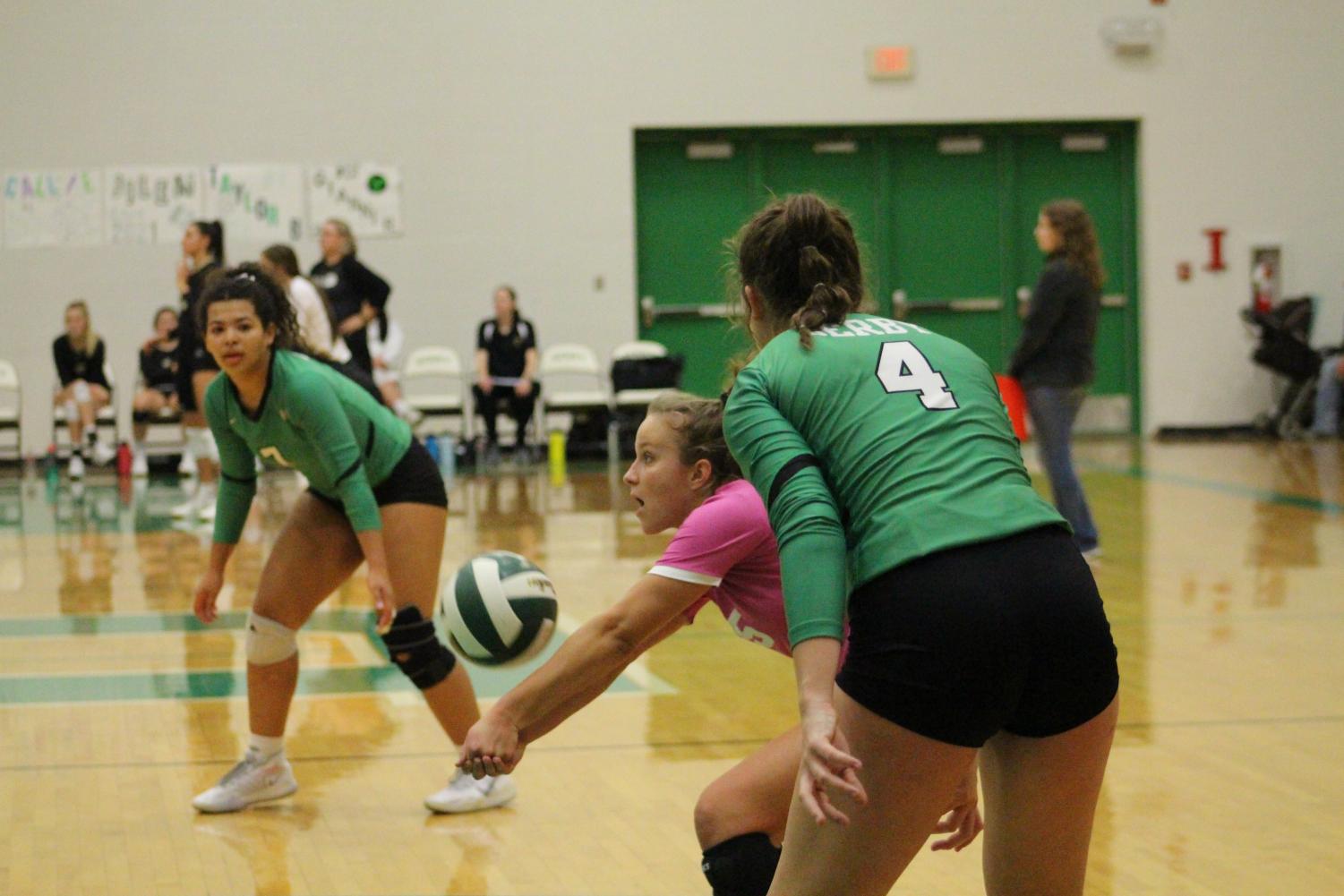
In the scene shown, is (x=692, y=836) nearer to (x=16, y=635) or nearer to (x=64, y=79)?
(x=16, y=635)

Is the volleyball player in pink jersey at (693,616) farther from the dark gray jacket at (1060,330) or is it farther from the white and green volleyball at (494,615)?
the dark gray jacket at (1060,330)

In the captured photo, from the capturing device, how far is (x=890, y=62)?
16.9 metres

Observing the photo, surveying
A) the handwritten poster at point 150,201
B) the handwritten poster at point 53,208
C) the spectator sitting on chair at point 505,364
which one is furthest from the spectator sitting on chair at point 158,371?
the spectator sitting on chair at point 505,364

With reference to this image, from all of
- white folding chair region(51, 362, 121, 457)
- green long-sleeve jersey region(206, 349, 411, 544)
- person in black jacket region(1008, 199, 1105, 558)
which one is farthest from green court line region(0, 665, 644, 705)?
white folding chair region(51, 362, 121, 457)

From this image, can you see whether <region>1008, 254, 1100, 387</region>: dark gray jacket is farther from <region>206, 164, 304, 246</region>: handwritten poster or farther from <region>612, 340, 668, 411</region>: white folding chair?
<region>206, 164, 304, 246</region>: handwritten poster

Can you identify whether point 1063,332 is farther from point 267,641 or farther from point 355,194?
point 355,194

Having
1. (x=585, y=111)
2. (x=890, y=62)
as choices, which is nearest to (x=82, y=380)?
(x=585, y=111)

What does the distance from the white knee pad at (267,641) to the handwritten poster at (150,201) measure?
12679 mm

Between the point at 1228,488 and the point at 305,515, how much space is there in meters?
9.16

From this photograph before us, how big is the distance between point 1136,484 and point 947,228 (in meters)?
5.49

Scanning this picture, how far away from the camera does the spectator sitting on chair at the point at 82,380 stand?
15094mm

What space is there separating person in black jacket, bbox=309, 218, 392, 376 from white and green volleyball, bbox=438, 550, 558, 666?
27.6 ft

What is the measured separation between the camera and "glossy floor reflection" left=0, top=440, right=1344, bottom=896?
3.88 m

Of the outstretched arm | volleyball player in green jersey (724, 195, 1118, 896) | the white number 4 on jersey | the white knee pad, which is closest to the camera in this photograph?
volleyball player in green jersey (724, 195, 1118, 896)
